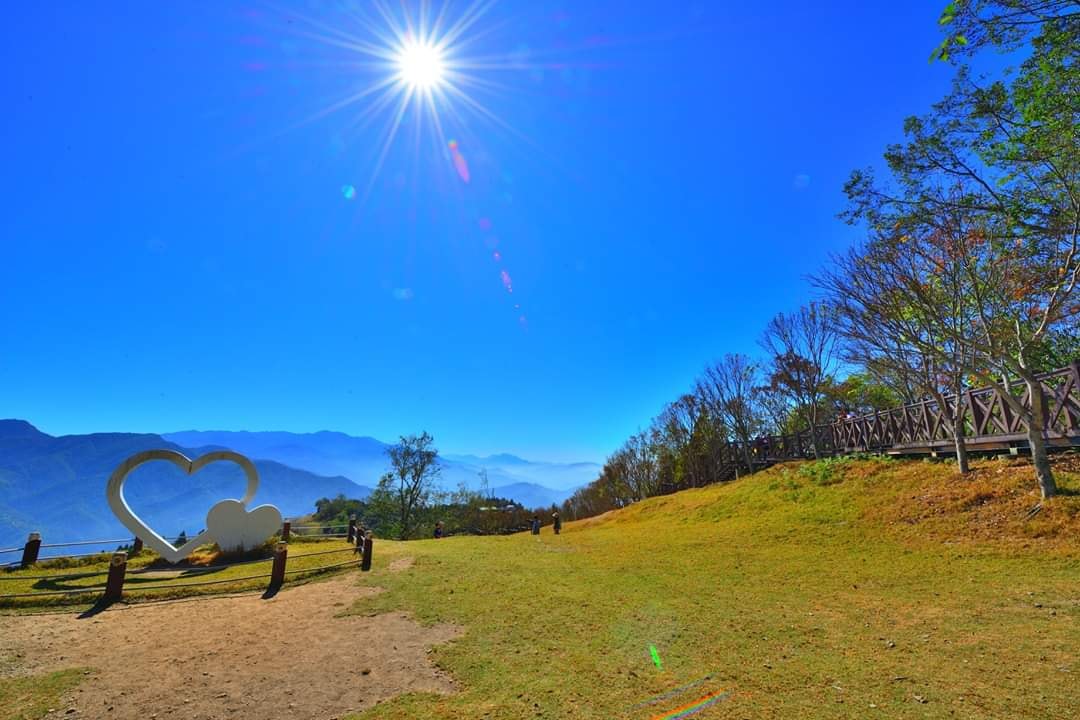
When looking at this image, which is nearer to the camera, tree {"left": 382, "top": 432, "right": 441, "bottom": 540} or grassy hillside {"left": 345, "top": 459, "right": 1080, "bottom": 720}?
grassy hillside {"left": 345, "top": 459, "right": 1080, "bottom": 720}

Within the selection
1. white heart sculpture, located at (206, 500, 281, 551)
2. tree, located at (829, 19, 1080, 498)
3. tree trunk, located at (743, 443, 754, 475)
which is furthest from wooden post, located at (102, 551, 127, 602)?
tree trunk, located at (743, 443, 754, 475)

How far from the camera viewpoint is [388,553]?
659 inches

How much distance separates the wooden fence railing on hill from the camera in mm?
12195

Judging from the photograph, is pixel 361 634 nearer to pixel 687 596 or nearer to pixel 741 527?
pixel 687 596

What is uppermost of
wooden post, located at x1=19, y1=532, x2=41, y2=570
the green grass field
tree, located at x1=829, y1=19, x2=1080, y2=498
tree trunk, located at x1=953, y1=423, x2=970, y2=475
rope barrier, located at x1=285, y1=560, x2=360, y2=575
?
tree, located at x1=829, y1=19, x2=1080, y2=498

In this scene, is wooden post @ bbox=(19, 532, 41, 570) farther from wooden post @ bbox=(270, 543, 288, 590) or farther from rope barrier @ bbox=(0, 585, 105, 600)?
wooden post @ bbox=(270, 543, 288, 590)

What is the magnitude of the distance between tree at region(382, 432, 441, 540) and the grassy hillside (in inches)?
1410

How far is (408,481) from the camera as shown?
50.5 metres

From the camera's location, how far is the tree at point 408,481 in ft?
163

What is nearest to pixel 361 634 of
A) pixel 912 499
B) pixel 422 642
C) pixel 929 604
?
pixel 422 642

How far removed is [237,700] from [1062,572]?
13.6 meters

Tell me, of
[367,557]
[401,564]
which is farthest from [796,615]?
[367,557]

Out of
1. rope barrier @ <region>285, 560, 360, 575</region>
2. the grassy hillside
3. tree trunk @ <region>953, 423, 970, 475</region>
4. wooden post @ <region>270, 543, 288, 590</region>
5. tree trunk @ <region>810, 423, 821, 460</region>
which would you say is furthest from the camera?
tree trunk @ <region>810, 423, 821, 460</region>

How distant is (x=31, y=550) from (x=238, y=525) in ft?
19.1
